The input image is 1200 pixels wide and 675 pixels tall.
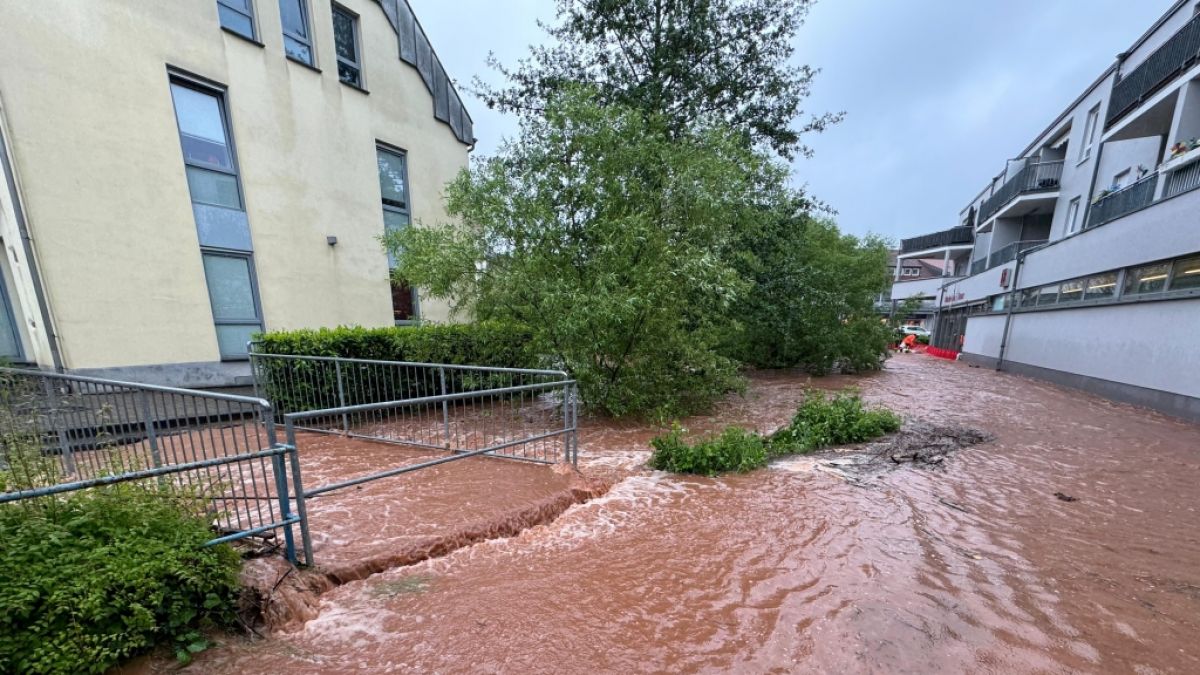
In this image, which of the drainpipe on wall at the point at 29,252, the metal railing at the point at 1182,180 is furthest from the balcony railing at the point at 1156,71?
the drainpipe on wall at the point at 29,252

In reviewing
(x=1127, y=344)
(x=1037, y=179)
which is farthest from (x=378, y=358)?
(x=1037, y=179)

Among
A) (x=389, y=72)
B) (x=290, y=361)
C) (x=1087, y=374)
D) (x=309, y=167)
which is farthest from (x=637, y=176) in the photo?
(x=1087, y=374)

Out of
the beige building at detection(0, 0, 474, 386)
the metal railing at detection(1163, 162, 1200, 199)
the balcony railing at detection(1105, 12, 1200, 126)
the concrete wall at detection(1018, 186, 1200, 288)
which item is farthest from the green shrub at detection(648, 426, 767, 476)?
the balcony railing at detection(1105, 12, 1200, 126)

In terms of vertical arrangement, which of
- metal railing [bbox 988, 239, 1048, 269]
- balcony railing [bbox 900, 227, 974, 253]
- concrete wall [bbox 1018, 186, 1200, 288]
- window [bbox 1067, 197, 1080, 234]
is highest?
balcony railing [bbox 900, 227, 974, 253]

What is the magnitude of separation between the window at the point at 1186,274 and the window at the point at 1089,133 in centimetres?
1056

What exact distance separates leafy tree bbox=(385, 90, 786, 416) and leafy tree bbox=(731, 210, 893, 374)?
5132 mm

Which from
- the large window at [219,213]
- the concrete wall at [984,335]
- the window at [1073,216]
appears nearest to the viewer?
the large window at [219,213]

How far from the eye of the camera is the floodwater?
8.33 feet

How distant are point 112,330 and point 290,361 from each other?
9.34 ft

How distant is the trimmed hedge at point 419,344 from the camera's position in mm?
7531

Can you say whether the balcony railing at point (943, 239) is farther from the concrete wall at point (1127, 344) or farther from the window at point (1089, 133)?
the concrete wall at point (1127, 344)

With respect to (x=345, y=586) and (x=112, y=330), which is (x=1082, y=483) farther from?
(x=112, y=330)

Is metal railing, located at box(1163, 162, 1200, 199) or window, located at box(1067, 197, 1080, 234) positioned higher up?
window, located at box(1067, 197, 1080, 234)

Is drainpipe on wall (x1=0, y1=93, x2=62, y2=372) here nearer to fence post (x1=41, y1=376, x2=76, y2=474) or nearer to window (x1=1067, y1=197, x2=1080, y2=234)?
fence post (x1=41, y1=376, x2=76, y2=474)
